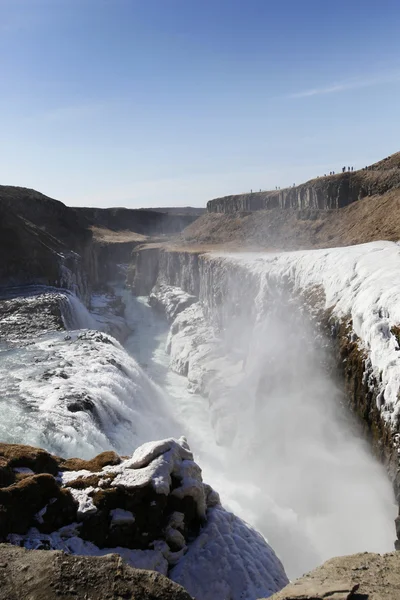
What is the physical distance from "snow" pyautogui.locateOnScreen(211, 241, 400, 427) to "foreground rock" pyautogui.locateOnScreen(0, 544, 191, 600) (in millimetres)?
7586

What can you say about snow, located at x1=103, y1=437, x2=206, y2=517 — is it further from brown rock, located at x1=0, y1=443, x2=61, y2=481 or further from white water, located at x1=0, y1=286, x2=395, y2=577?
white water, located at x1=0, y1=286, x2=395, y2=577

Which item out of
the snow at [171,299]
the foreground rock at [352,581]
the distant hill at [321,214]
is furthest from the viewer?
the snow at [171,299]

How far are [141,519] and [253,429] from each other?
12.3m

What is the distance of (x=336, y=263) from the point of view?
18906mm

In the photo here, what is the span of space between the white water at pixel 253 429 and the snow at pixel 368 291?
256cm

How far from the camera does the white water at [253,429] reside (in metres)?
12.1

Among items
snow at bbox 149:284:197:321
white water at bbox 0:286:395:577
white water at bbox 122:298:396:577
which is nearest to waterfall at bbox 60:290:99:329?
white water at bbox 0:286:395:577

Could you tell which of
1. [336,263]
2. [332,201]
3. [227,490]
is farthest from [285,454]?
[332,201]

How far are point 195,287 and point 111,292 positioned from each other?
13.9 meters

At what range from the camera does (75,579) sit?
4938mm

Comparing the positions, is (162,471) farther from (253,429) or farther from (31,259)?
(31,259)

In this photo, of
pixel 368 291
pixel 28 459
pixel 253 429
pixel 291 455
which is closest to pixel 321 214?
pixel 253 429

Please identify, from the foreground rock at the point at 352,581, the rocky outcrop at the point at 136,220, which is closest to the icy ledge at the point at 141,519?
the foreground rock at the point at 352,581

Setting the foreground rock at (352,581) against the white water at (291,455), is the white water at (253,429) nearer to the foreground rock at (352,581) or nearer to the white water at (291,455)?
the white water at (291,455)
